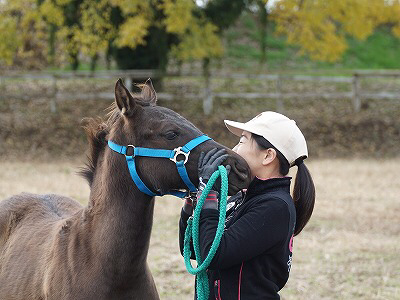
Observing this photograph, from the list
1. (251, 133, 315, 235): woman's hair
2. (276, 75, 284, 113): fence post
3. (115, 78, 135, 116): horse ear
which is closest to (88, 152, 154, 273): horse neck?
(115, 78, 135, 116): horse ear

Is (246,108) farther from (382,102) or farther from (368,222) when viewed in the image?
(368,222)

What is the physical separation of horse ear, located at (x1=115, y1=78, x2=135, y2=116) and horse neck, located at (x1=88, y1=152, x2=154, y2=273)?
28cm

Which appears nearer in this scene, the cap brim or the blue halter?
the blue halter

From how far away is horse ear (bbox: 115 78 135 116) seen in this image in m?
3.13

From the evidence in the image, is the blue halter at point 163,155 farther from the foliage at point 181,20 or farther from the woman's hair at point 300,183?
the foliage at point 181,20

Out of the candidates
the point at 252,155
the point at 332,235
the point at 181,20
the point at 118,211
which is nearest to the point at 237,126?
the point at 252,155

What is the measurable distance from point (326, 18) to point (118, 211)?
16.5m

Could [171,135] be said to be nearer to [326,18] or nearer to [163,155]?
[163,155]

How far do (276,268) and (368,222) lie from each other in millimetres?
6540

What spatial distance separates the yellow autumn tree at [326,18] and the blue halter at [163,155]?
50.4ft

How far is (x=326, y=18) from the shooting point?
1866 cm

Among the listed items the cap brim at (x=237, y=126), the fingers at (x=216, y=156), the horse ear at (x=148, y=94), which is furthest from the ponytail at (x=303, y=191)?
the horse ear at (x=148, y=94)

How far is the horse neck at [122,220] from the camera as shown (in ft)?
10.9

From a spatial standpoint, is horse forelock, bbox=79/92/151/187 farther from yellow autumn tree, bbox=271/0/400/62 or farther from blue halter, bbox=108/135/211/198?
yellow autumn tree, bbox=271/0/400/62
